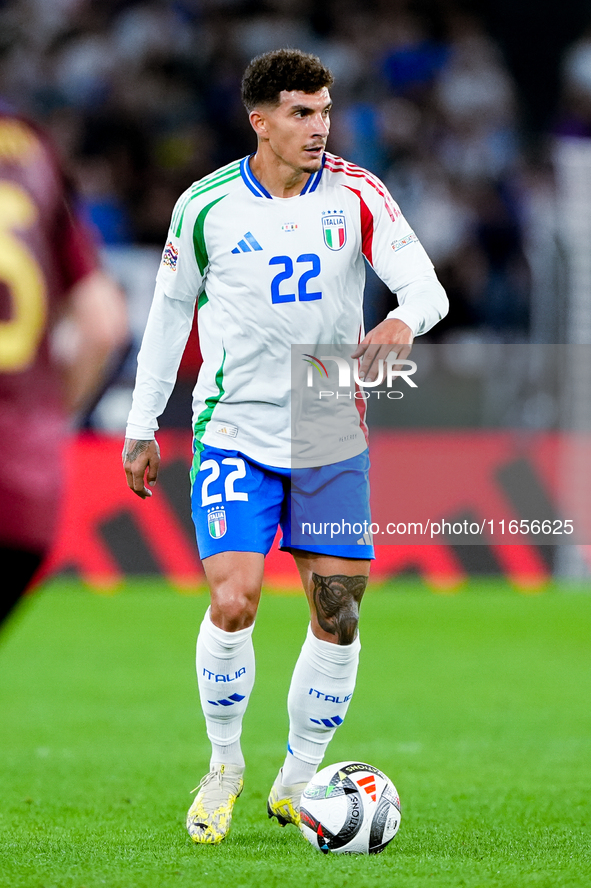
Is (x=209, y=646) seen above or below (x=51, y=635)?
above

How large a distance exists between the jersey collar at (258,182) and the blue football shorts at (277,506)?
0.93 meters

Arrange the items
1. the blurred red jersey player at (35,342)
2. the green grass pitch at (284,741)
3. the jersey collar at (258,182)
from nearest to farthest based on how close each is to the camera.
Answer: the blurred red jersey player at (35,342)
the green grass pitch at (284,741)
the jersey collar at (258,182)

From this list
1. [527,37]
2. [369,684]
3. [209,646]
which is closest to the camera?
[209,646]

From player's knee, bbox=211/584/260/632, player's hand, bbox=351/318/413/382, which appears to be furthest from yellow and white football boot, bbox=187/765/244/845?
player's hand, bbox=351/318/413/382

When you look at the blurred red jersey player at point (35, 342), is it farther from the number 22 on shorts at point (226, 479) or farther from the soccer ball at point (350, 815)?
the soccer ball at point (350, 815)

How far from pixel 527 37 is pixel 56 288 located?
54.1 feet

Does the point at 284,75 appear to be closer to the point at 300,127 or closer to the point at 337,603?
the point at 300,127

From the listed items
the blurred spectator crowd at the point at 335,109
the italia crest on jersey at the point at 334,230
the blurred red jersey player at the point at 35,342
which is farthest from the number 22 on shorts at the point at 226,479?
the blurred spectator crowd at the point at 335,109

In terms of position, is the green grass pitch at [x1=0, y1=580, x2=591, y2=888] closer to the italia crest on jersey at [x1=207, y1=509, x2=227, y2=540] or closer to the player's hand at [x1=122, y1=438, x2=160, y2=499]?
the italia crest on jersey at [x1=207, y1=509, x2=227, y2=540]

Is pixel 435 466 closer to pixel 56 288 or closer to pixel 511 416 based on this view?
pixel 511 416

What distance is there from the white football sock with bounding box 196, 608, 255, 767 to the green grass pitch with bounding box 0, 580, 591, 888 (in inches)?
13.6

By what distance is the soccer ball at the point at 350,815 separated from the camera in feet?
15.8

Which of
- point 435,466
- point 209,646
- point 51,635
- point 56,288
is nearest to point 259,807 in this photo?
point 209,646

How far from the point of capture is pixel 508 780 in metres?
6.26
